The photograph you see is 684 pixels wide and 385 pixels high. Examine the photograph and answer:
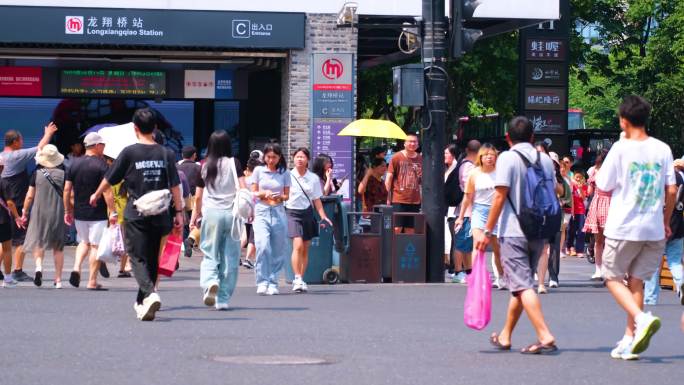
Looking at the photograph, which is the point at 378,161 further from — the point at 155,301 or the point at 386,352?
the point at 386,352

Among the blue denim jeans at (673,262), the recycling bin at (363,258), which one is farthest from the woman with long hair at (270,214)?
the blue denim jeans at (673,262)

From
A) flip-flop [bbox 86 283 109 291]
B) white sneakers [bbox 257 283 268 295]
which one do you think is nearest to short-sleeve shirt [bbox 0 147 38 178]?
flip-flop [bbox 86 283 109 291]

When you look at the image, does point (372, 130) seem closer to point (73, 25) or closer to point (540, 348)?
point (73, 25)

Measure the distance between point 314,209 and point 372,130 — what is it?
15.8 ft

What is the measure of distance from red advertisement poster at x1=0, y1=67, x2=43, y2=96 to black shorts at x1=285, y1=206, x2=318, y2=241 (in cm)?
1044

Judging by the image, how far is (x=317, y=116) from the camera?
23.3 meters

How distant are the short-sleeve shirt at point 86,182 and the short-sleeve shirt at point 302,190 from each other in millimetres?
2088

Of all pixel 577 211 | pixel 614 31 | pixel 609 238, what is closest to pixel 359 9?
pixel 577 211

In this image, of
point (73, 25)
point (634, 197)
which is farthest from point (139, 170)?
point (73, 25)

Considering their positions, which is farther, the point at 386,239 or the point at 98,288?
the point at 386,239

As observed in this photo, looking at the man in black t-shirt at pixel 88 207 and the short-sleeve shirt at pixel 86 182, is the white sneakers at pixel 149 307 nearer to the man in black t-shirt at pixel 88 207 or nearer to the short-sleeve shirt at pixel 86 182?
the man in black t-shirt at pixel 88 207

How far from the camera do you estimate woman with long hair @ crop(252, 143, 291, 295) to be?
15.0m

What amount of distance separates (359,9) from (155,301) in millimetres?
12313

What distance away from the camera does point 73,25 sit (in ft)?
73.7
